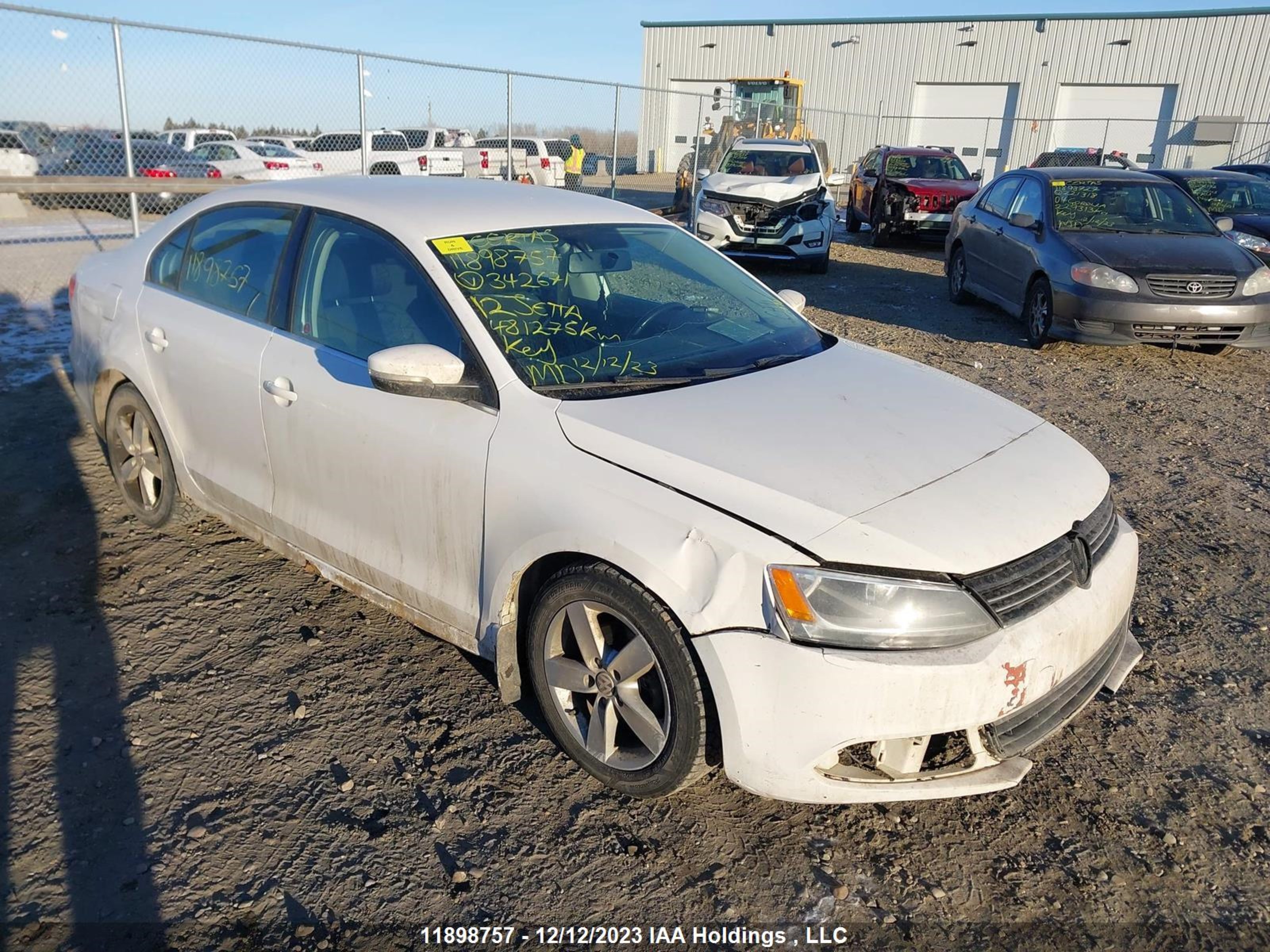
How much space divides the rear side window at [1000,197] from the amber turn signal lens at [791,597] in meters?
8.57

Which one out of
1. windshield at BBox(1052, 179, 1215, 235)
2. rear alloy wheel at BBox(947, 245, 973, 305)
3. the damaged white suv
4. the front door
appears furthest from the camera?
the damaged white suv

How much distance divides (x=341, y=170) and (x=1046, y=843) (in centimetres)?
1662

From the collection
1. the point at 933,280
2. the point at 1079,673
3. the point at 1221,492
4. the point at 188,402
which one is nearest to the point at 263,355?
the point at 188,402

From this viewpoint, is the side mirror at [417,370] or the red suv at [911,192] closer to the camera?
the side mirror at [417,370]

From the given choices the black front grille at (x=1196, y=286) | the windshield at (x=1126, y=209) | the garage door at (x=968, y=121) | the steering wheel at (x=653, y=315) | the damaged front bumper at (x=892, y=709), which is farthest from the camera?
the garage door at (x=968, y=121)

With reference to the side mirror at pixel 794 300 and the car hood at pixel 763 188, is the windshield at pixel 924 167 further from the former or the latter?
the side mirror at pixel 794 300

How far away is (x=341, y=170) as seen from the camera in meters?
16.6

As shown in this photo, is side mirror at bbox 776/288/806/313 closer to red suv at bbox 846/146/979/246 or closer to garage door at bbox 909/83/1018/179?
red suv at bbox 846/146/979/246

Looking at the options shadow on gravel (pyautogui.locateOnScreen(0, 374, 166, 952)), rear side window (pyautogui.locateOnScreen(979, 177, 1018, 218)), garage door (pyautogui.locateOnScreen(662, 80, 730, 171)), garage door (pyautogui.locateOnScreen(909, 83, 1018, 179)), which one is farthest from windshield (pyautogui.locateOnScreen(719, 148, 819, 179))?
garage door (pyautogui.locateOnScreen(662, 80, 730, 171))

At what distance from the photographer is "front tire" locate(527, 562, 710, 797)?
249cm

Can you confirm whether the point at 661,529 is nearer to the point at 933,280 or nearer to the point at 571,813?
the point at 571,813

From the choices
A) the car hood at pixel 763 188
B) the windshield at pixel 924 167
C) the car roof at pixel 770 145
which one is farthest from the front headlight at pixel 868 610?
the windshield at pixel 924 167

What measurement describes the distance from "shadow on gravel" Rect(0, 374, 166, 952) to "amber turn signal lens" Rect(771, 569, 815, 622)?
1.71 meters

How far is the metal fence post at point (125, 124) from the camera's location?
8.33 m
